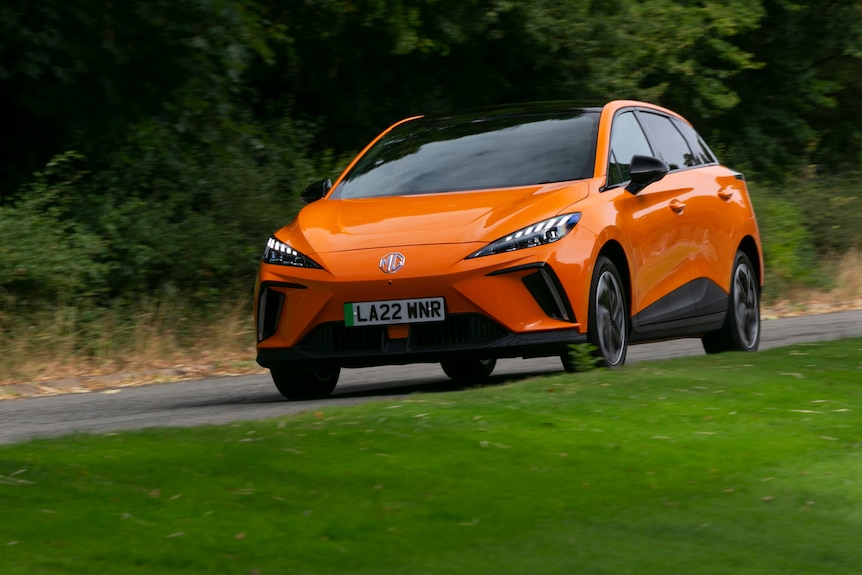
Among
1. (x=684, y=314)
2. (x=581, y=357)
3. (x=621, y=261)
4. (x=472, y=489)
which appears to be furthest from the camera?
(x=684, y=314)

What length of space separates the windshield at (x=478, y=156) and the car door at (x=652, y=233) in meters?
0.25

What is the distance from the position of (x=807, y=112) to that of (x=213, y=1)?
14147 mm

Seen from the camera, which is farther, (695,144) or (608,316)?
(695,144)

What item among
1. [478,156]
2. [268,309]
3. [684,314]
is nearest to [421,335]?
[268,309]

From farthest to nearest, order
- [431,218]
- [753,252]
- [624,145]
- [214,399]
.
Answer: [753,252], [214,399], [624,145], [431,218]

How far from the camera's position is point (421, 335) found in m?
8.62

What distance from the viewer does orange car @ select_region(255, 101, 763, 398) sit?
851 centimetres

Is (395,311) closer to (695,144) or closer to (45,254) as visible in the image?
(695,144)

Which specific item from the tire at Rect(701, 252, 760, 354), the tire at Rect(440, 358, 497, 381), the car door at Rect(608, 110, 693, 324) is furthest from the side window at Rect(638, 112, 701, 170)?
the tire at Rect(440, 358, 497, 381)

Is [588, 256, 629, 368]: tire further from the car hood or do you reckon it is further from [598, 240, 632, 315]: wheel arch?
the car hood

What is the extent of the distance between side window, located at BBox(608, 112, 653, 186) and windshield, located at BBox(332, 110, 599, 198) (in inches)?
5.9

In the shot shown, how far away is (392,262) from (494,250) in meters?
0.54

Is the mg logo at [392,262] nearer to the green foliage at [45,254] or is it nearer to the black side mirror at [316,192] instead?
the black side mirror at [316,192]

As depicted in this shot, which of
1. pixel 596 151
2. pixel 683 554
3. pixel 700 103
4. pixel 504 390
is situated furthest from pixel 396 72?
pixel 683 554
